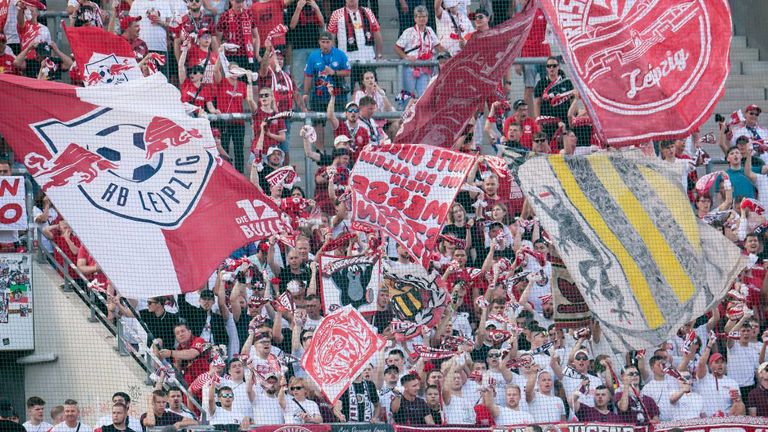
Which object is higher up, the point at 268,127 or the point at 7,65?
the point at 7,65

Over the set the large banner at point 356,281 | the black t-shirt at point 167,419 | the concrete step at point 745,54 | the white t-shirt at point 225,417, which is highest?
the concrete step at point 745,54

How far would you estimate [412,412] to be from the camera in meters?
14.9

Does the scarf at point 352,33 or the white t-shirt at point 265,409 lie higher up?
the scarf at point 352,33

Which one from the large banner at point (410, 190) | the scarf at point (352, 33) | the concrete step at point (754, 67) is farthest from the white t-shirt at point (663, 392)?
the concrete step at point (754, 67)

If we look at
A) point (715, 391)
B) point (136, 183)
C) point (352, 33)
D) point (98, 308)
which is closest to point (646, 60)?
point (715, 391)

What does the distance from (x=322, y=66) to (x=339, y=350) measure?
3898 millimetres

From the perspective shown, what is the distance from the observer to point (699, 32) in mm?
16328

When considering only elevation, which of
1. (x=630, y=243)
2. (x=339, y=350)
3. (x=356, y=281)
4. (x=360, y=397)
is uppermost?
(x=630, y=243)

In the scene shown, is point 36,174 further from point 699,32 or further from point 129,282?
point 699,32

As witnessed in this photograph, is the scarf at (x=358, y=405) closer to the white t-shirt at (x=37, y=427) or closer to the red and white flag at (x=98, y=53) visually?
the white t-shirt at (x=37, y=427)

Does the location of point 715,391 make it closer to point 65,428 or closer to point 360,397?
point 360,397

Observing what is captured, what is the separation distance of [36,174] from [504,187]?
436 centimetres

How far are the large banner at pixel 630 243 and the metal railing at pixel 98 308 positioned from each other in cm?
338

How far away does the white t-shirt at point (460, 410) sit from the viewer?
14977mm
